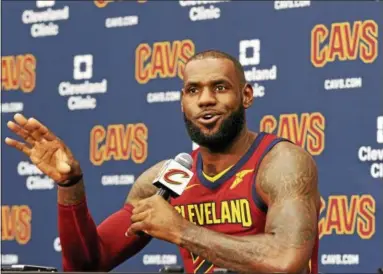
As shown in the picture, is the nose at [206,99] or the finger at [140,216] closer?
the finger at [140,216]

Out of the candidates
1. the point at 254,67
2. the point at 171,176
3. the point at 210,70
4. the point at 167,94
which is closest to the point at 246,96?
the point at 210,70

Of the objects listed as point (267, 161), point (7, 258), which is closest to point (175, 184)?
point (267, 161)

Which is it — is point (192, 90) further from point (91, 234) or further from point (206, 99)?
point (91, 234)

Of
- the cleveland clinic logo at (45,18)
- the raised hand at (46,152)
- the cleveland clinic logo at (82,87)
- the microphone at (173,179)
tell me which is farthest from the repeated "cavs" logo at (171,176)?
the cleveland clinic logo at (45,18)

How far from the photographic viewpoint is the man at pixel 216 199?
→ 284 cm

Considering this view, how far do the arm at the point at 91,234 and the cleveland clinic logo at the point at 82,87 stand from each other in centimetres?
199

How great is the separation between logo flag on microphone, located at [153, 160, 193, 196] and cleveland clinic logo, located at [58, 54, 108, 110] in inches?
105

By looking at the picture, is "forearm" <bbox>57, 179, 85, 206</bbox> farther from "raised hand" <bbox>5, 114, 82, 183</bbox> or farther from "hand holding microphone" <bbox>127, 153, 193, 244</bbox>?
"hand holding microphone" <bbox>127, 153, 193, 244</bbox>

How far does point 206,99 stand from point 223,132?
13 cm

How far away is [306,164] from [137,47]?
2.46 m

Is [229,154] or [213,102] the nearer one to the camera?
[213,102]

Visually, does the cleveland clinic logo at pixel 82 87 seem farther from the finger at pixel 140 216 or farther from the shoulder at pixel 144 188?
the finger at pixel 140 216

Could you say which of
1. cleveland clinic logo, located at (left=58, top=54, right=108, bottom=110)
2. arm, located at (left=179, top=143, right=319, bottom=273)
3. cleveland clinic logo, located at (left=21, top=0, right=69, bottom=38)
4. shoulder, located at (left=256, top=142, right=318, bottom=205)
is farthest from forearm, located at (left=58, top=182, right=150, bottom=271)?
cleveland clinic logo, located at (left=21, top=0, right=69, bottom=38)

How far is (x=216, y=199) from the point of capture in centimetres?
324
